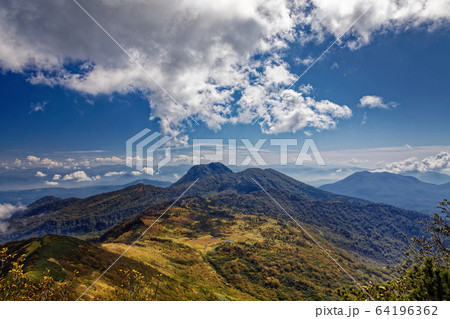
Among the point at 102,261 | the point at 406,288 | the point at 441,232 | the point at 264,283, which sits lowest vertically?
the point at 264,283

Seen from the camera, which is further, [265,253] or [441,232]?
[265,253]

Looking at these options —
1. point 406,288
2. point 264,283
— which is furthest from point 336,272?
point 406,288

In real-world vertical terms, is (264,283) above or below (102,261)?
below
